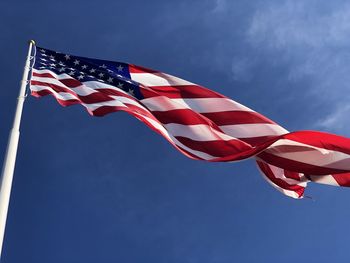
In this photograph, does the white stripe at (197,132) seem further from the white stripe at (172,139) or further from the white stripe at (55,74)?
the white stripe at (55,74)

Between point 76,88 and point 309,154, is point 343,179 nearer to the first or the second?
point 309,154

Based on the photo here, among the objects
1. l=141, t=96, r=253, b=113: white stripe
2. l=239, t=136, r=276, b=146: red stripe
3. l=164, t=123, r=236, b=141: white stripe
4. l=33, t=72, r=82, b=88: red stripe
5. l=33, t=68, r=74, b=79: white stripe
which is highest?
l=33, t=68, r=74, b=79: white stripe

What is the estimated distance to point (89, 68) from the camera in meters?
14.5

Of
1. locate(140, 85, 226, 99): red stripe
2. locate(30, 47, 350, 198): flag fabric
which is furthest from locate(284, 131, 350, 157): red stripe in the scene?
locate(140, 85, 226, 99): red stripe

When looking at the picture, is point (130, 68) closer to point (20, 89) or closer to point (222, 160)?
point (20, 89)

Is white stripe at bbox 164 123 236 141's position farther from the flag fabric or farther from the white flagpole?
the white flagpole

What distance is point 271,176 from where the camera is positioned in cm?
1309

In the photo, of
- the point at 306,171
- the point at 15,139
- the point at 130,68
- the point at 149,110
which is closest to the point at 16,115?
the point at 15,139

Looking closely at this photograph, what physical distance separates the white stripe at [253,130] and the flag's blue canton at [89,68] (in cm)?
266

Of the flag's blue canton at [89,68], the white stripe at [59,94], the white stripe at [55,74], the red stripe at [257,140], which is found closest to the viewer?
the red stripe at [257,140]

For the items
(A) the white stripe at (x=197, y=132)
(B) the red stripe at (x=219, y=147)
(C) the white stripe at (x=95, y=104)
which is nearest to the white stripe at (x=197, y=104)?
(C) the white stripe at (x=95, y=104)

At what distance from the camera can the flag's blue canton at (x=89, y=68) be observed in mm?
13906

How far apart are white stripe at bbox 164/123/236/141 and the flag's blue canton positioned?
1517 mm

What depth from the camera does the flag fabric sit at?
1162 centimetres
